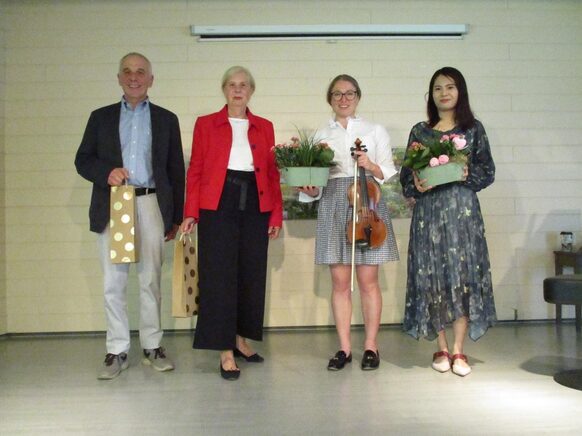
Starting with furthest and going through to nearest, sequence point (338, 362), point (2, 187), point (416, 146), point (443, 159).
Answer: point (2, 187) → point (338, 362) → point (416, 146) → point (443, 159)

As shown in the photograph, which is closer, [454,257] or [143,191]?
[454,257]

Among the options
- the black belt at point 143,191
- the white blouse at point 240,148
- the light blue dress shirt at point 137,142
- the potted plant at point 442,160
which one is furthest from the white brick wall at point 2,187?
the potted plant at point 442,160

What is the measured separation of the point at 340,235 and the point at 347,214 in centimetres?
13

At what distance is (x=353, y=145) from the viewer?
3.36m

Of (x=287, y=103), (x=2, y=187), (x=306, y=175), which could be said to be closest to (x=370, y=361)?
(x=306, y=175)

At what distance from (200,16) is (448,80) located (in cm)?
233

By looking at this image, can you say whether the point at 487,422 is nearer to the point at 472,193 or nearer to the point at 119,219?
the point at 472,193

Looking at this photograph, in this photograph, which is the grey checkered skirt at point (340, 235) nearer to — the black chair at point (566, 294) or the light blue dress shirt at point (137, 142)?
the black chair at point (566, 294)

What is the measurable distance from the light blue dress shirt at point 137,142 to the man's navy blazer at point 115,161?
0.03 meters

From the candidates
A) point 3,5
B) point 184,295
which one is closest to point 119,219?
point 184,295

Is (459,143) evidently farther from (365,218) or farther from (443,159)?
(365,218)

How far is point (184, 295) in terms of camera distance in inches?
129

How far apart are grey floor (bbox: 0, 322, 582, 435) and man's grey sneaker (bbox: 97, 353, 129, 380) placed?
0.06 m

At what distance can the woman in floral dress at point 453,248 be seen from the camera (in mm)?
3273
